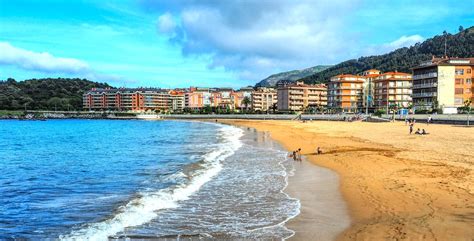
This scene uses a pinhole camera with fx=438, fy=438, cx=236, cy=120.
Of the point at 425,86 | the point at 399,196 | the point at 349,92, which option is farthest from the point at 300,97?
the point at 399,196

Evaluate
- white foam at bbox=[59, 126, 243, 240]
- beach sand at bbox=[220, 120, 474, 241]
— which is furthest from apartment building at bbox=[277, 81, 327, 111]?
white foam at bbox=[59, 126, 243, 240]

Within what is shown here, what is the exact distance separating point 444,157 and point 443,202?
32.1ft

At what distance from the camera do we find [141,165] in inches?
885

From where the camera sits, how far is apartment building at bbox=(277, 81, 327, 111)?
157000mm

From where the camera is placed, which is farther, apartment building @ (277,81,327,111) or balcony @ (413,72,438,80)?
apartment building @ (277,81,327,111)

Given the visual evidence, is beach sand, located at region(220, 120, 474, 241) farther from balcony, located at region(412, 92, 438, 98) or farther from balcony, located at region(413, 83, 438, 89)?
balcony, located at region(413, 83, 438, 89)

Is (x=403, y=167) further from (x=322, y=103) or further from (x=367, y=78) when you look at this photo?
(x=322, y=103)

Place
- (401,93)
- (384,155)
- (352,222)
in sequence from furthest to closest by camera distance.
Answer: (401,93) → (384,155) → (352,222)

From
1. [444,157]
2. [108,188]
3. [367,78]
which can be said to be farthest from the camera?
[367,78]

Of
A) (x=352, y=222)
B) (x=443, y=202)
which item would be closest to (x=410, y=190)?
(x=443, y=202)

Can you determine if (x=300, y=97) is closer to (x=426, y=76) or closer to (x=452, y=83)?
(x=426, y=76)

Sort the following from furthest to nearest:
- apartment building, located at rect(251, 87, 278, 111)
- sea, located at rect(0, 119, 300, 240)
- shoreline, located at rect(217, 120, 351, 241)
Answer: apartment building, located at rect(251, 87, 278, 111), sea, located at rect(0, 119, 300, 240), shoreline, located at rect(217, 120, 351, 241)

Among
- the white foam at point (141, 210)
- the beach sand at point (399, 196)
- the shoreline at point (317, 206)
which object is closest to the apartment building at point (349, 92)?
the beach sand at point (399, 196)

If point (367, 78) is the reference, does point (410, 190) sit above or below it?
below
